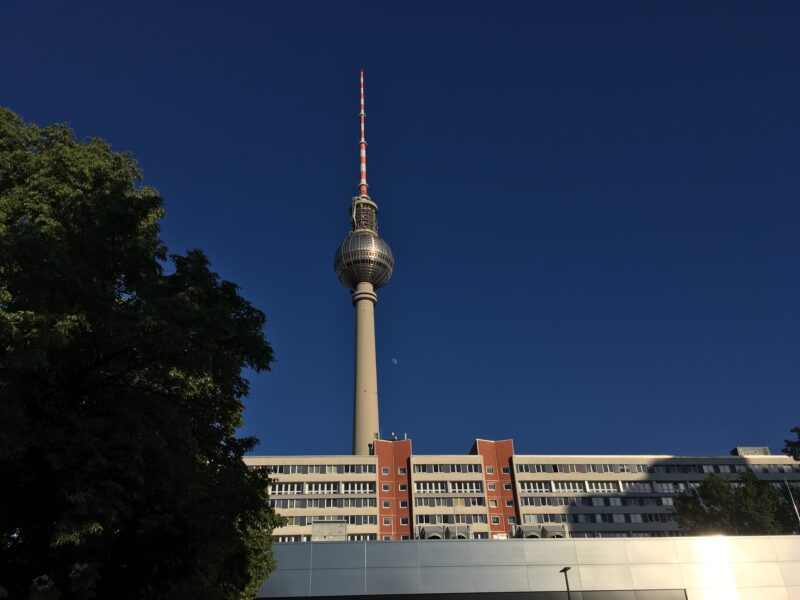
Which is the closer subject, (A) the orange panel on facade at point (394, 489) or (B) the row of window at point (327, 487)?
(A) the orange panel on facade at point (394, 489)

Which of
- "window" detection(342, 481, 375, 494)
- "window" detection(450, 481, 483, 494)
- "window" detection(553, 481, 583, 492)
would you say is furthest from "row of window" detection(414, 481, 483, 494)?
"window" detection(553, 481, 583, 492)

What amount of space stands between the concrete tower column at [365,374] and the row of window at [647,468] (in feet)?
69.7

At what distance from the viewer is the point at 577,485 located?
81.9 metres

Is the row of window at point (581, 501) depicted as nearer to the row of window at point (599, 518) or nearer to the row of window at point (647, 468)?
the row of window at point (599, 518)

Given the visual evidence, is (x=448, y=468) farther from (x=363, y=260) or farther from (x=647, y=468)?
(x=363, y=260)

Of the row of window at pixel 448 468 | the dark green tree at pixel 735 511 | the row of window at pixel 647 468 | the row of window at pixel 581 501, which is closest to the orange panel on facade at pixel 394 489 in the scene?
the row of window at pixel 448 468

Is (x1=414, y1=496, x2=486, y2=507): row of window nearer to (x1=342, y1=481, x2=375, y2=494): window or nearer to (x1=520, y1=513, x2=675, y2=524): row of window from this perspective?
(x1=520, y1=513, x2=675, y2=524): row of window

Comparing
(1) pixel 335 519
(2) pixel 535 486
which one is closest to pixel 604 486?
(2) pixel 535 486

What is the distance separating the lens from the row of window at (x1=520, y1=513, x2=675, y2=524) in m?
79.1

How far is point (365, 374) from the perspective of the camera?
9556 cm

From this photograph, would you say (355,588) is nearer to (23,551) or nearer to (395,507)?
(23,551)

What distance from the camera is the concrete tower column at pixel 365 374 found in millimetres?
89438

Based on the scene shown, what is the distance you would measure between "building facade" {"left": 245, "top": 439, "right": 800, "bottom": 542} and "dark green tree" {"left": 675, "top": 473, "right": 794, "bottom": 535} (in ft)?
62.9

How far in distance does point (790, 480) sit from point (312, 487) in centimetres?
6295
